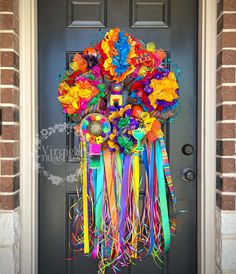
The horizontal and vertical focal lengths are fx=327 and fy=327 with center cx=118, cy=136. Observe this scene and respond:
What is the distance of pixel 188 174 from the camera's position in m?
2.02

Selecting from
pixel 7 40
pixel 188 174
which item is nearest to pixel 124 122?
pixel 188 174

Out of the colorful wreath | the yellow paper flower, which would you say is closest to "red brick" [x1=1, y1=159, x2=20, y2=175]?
the colorful wreath

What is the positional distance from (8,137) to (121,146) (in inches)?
24.6

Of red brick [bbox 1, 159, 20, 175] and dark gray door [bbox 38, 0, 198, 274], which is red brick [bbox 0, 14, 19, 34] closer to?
dark gray door [bbox 38, 0, 198, 274]

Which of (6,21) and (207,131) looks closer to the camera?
(6,21)

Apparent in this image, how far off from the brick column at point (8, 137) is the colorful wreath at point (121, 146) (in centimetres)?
29

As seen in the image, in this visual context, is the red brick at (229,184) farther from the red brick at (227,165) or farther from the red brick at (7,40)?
the red brick at (7,40)

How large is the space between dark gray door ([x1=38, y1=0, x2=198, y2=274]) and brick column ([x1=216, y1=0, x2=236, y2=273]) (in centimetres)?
25

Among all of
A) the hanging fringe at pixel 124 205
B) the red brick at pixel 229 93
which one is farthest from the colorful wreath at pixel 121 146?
the red brick at pixel 229 93

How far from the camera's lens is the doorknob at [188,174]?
2021 millimetres

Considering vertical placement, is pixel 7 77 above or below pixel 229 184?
above

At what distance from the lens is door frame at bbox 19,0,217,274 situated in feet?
6.25

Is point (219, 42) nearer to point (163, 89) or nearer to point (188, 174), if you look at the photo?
point (163, 89)

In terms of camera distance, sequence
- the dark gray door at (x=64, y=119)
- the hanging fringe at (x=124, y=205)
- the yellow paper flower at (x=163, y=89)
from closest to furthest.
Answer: the yellow paper flower at (x=163, y=89), the hanging fringe at (x=124, y=205), the dark gray door at (x=64, y=119)
